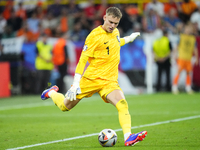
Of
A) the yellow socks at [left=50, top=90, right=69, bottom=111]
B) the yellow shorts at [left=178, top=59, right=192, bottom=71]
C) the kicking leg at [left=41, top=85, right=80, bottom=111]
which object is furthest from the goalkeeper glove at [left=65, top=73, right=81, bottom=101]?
the yellow shorts at [left=178, top=59, right=192, bottom=71]

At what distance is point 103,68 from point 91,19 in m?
12.0

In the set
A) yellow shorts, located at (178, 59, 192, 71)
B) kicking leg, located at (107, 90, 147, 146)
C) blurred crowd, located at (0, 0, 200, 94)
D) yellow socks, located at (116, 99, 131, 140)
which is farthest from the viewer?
blurred crowd, located at (0, 0, 200, 94)

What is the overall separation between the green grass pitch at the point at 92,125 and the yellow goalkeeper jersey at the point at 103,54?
1.17 meters

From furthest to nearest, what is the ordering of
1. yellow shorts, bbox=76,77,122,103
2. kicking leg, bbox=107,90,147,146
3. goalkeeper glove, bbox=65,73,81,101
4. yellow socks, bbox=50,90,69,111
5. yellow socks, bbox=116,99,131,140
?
yellow socks, bbox=50,90,69,111
yellow shorts, bbox=76,77,122,103
goalkeeper glove, bbox=65,73,81,101
yellow socks, bbox=116,99,131,140
kicking leg, bbox=107,90,147,146

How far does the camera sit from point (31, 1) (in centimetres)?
2112

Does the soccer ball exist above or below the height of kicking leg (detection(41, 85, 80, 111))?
below

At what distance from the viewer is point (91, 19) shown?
18.3m

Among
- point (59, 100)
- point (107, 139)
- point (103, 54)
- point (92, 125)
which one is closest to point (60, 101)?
point (59, 100)

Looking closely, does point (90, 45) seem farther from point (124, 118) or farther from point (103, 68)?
point (124, 118)

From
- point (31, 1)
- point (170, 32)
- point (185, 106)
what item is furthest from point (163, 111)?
point (31, 1)

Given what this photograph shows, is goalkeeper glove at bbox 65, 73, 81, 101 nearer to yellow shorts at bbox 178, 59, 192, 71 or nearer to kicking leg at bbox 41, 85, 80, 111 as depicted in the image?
kicking leg at bbox 41, 85, 80, 111

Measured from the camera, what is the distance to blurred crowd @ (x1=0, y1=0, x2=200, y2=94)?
17.5 m

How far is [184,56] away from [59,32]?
18.5ft

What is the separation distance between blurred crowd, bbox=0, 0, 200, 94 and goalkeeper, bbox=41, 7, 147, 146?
10222mm
